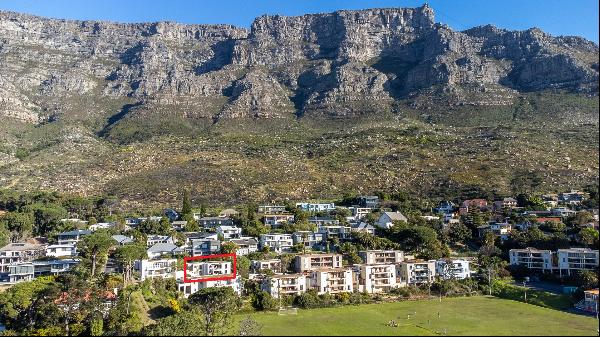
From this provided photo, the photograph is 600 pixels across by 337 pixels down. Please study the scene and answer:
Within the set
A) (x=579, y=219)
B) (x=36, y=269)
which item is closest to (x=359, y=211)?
(x=579, y=219)

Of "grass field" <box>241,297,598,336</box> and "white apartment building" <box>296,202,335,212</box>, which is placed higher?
"white apartment building" <box>296,202,335,212</box>

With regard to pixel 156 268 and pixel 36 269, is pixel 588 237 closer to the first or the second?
pixel 156 268

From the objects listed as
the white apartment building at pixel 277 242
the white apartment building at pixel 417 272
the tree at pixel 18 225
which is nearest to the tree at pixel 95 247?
the tree at pixel 18 225

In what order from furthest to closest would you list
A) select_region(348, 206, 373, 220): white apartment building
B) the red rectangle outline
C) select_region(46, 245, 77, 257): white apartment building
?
1. select_region(348, 206, 373, 220): white apartment building
2. select_region(46, 245, 77, 257): white apartment building
3. the red rectangle outline

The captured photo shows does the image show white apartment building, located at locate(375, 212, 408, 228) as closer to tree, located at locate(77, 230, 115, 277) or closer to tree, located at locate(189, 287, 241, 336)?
tree, located at locate(189, 287, 241, 336)

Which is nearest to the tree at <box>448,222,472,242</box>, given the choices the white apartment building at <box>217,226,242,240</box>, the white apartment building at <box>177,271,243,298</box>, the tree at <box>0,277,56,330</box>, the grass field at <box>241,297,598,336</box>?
the grass field at <box>241,297,598,336</box>

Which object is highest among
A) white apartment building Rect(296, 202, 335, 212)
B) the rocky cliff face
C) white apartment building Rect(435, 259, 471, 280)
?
the rocky cliff face

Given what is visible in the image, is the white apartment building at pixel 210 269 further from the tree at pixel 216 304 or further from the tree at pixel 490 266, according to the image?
the tree at pixel 490 266
